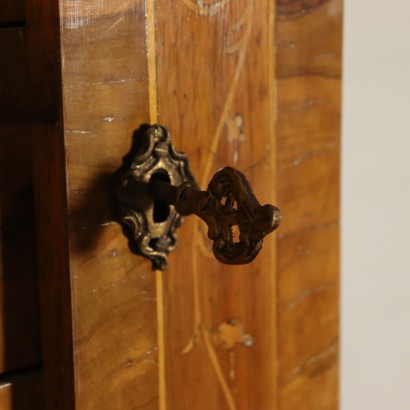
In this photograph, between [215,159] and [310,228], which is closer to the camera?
[215,159]

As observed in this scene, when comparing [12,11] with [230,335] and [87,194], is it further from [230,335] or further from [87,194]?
[230,335]

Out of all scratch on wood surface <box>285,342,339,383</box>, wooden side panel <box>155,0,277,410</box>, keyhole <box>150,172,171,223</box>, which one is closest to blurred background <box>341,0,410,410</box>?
scratch on wood surface <box>285,342,339,383</box>

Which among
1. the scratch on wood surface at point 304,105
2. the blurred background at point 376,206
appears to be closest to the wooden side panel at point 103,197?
the scratch on wood surface at point 304,105

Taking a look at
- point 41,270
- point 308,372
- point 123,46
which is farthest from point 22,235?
point 308,372

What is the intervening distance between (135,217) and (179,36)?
14cm

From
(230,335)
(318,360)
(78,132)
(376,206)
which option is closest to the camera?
(78,132)

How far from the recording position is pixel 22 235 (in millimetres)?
689

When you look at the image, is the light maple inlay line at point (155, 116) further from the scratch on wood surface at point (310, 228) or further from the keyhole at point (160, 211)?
the scratch on wood surface at point (310, 228)

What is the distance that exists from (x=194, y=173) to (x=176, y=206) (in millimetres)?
67

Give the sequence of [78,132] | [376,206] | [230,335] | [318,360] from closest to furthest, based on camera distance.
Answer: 1. [78,132]
2. [230,335]
3. [318,360]
4. [376,206]

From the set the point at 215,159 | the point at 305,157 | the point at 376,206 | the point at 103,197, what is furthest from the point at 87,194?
the point at 376,206

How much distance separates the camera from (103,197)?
0.68 metres

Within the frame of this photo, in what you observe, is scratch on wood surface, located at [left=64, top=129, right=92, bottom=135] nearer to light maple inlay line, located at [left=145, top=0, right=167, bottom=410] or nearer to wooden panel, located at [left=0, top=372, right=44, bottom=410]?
light maple inlay line, located at [left=145, top=0, right=167, bottom=410]

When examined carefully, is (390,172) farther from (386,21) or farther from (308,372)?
(308,372)
